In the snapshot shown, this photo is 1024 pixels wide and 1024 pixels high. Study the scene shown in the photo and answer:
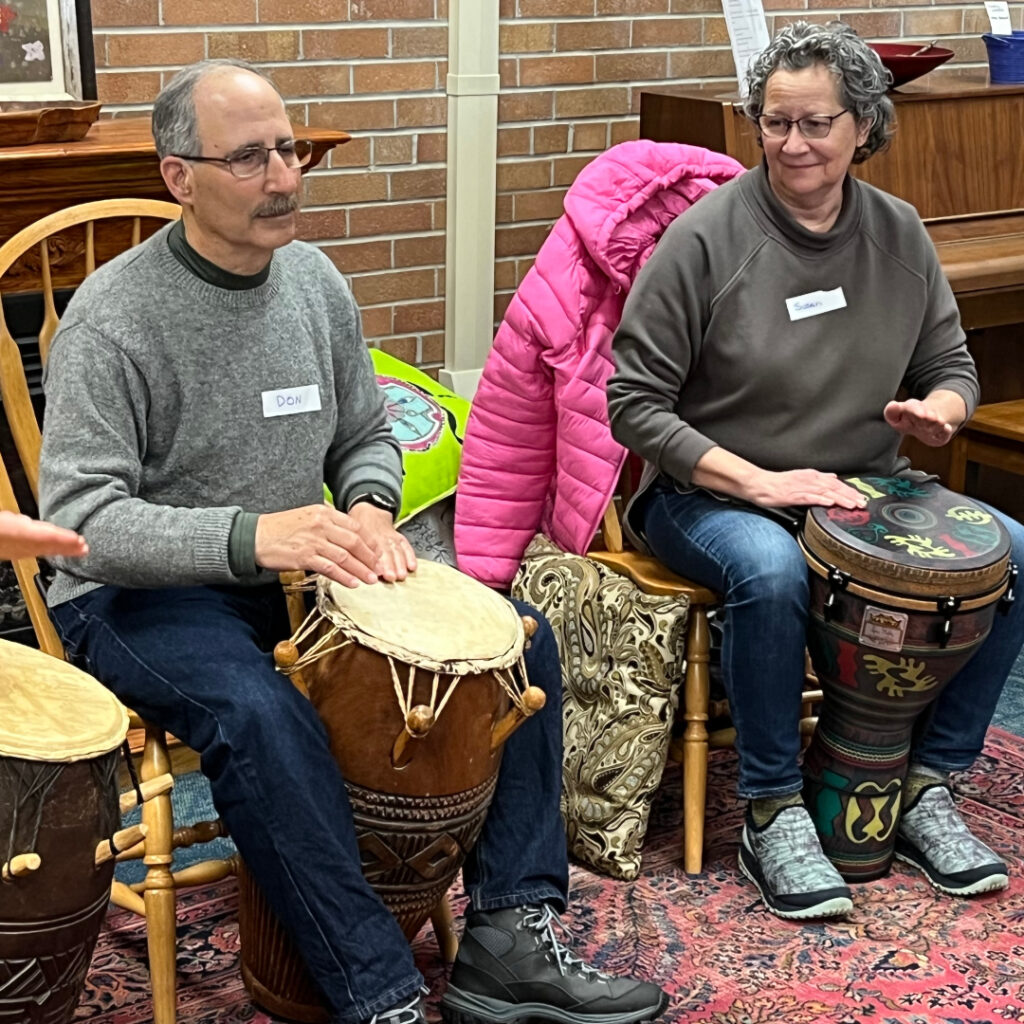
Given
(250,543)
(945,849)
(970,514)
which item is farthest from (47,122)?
(945,849)

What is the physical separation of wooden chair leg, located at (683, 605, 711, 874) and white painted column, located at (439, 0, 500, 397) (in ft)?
4.38

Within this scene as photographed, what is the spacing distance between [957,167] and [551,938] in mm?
2310

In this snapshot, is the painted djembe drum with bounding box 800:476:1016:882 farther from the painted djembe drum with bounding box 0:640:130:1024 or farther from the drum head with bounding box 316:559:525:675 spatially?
the painted djembe drum with bounding box 0:640:130:1024

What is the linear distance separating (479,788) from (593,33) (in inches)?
90.6

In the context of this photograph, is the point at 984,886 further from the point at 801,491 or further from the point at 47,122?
the point at 47,122

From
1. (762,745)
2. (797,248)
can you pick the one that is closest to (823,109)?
(797,248)

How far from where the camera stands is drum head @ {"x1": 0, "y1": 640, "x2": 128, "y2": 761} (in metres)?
1.60

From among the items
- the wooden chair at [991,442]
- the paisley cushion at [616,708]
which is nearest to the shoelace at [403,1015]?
the paisley cushion at [616,708]

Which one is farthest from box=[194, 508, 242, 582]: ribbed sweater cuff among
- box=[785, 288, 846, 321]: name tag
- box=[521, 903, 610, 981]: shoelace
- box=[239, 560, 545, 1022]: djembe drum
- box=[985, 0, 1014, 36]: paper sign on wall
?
box=[985, 0, 1014, 36]: paper sign on wall

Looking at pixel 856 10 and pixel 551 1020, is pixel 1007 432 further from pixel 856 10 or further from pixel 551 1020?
pixel 551 1020

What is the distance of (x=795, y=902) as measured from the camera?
2.40 m

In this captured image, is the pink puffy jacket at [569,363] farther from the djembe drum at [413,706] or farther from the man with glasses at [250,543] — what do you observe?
the djembe drum at [413,706]

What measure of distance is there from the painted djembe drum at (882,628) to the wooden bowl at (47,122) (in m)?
1.33

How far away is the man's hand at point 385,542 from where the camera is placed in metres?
1.99
